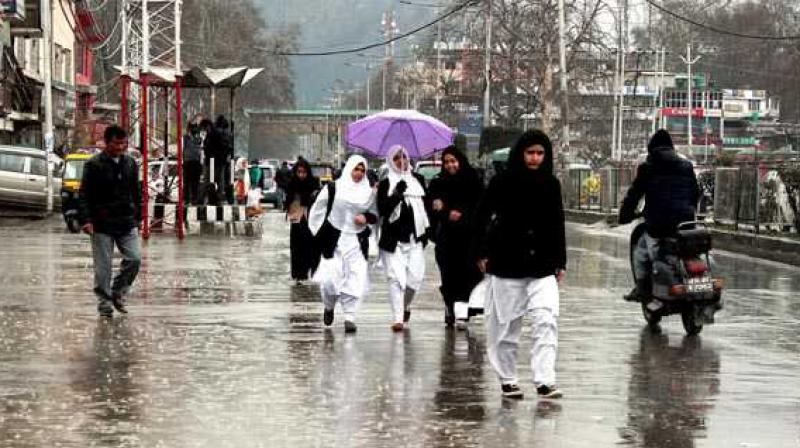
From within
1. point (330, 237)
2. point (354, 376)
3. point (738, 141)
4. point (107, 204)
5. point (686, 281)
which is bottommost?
point (354, 376)

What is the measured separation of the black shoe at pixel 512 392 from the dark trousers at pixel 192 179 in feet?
82.1

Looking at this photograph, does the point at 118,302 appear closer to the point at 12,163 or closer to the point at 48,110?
the point at 12,163

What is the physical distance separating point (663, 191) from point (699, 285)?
0.99 m

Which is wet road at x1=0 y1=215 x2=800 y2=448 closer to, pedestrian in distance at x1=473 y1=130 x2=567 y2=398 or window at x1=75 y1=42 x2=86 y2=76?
pedestrian in distance at x1=473 y1=130 x2=567 y2=398

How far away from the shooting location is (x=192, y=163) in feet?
116

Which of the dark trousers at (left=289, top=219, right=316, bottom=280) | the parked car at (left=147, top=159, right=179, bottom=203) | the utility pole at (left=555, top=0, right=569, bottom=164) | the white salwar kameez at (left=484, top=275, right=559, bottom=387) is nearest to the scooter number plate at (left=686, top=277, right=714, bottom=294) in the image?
the white salwar kameez at (left=484, top=275, right=559, bottom=387)

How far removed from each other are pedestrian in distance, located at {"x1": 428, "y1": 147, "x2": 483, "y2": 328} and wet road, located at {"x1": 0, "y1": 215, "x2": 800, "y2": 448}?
0.40 meters

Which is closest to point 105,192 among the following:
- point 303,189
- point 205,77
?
point 303,189

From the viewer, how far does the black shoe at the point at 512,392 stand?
10836 mm

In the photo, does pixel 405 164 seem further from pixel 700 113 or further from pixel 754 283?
pixel 700 113

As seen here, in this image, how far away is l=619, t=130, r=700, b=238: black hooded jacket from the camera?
15.8m

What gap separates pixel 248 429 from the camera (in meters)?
9.48

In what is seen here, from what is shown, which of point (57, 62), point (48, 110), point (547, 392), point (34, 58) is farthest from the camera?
point (57, 62)

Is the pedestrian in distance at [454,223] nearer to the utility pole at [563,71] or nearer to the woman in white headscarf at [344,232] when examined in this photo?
the woman in white headscarf at [344,232]
